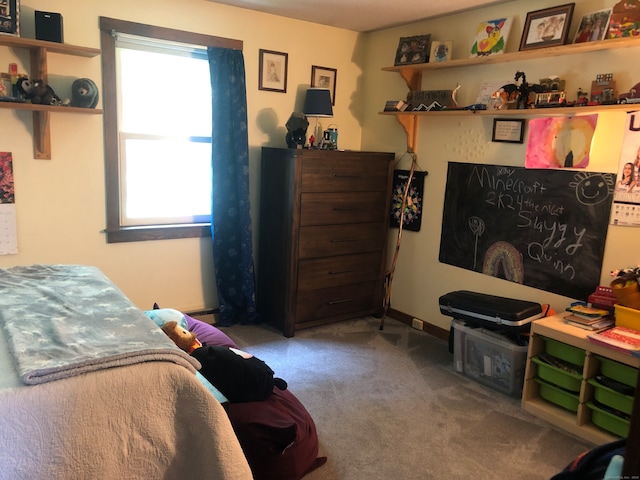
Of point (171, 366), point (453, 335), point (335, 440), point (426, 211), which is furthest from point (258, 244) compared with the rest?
point (171, 366)

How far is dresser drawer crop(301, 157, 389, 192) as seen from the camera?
3.54 meters

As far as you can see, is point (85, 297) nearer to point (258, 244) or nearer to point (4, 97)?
point (4, 97)

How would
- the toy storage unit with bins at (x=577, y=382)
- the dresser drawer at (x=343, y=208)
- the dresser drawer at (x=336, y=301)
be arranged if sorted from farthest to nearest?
the dresser drawer at (x=336, y=301) < the dresser drawer at (x=343, y=208) < the toy storage unit with bins at (x=577, y=382)

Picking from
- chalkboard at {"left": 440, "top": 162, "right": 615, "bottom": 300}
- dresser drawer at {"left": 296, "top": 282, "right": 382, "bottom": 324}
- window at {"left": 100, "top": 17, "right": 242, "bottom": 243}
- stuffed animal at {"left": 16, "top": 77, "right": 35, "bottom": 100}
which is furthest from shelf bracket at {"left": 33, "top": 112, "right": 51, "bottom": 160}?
chalkboard at {"left": 440, "top": 162, "right": 615, "bottom": 300}

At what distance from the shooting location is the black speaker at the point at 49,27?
2.78 meters

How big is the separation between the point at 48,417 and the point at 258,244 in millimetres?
2663

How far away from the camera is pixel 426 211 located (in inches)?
151

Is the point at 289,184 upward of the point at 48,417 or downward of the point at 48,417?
upward

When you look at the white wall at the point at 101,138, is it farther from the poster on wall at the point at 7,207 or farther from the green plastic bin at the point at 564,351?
the green plastic bin at the point at 564,351

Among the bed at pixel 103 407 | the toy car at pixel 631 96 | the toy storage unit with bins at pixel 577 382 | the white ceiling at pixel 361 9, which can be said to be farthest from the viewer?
the white ceiling at pixel 361 9

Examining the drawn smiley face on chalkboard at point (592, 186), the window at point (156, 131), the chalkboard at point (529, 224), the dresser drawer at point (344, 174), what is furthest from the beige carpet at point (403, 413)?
the drawn smiley face on chalkboard at point (592, 186)

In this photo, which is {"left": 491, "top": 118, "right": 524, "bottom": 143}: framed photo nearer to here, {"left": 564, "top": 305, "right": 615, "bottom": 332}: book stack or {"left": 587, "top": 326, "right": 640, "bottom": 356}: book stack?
{"left": 564, "top": 305, "right": 615, "bottom": 332}: book stack

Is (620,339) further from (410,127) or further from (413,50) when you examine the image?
(413,50)

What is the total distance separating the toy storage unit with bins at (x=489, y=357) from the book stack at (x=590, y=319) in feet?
1.10
